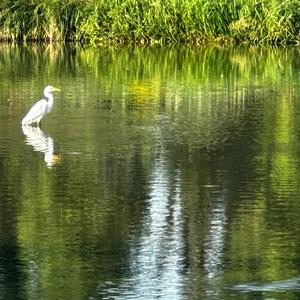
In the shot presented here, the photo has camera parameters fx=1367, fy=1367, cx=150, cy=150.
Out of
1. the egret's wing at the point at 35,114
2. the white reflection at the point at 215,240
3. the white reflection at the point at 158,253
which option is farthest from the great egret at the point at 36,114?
the white reflection at the point at 215,240

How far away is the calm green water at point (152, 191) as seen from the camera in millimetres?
10664

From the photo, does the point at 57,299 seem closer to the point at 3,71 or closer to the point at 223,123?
the point at 223,123

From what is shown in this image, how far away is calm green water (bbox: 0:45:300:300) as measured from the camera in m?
10.7

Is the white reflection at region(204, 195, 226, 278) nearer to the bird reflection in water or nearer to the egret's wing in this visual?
the bird reflection in water

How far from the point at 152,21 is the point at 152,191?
24086 mm

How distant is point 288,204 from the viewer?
13570mm

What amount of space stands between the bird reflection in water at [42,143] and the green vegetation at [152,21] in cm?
1832

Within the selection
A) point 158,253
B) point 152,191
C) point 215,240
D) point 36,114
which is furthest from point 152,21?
point 158,253

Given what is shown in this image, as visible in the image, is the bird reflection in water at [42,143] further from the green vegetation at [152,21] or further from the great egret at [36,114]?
the green vegetation at [152,21]

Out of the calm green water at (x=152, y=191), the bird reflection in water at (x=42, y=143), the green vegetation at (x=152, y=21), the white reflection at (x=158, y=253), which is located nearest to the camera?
the white reflection at (x=158, y=253)

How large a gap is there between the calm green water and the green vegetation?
1067 cm

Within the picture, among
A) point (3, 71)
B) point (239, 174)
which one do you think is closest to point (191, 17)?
point (3, 71)

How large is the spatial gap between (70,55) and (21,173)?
19363 mm

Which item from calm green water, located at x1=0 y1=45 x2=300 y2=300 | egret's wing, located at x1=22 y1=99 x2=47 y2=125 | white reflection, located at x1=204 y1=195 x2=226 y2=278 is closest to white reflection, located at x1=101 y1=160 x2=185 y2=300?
calm green water, located at x1=0 y1=45 x2=300 y2=300
